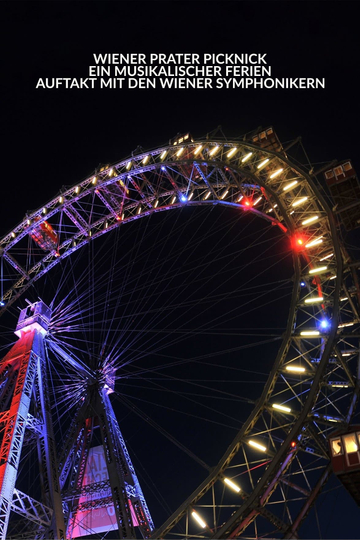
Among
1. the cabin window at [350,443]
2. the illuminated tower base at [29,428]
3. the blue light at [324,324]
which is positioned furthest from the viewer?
the blue light at [324,324]

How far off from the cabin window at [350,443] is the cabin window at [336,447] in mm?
177

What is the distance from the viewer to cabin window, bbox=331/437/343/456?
15312mm

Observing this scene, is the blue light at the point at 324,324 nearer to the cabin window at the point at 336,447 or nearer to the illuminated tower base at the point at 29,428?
the cabin window at the point at 336,447

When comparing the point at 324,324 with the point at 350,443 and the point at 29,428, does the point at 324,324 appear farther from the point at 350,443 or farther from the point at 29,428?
the point at 29,428

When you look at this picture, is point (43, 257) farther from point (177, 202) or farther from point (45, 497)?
point (45, 497)

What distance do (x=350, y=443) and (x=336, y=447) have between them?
440 millimetres

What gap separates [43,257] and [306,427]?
17369 mm

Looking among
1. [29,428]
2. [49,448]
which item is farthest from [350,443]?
[29,428]

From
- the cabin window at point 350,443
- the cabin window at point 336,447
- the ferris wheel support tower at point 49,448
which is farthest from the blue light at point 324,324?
the ferris wheel support tower at point 49,448

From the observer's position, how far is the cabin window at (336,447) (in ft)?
50.2

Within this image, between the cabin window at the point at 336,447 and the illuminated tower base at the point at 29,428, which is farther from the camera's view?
the illuminated tower base at the point at 29,428

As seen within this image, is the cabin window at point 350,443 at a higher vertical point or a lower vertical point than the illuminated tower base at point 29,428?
lower

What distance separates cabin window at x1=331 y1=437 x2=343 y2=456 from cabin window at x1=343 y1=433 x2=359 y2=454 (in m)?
0.18

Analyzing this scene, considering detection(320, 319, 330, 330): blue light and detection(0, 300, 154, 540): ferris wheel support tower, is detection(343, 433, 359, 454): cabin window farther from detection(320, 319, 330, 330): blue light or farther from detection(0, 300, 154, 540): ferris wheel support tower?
detection(0, 300, 154, 540): ferris wheel support tower
